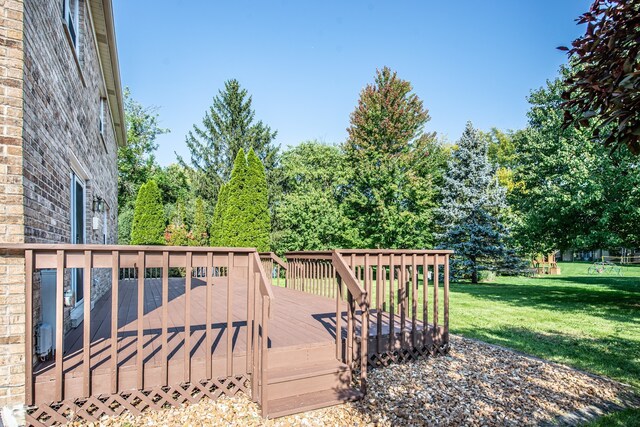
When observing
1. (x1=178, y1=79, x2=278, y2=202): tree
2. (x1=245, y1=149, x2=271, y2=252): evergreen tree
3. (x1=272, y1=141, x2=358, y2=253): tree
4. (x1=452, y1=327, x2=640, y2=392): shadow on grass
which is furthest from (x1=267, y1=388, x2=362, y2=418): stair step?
(x1=178, y1=79, x2=278, y2=202): tree

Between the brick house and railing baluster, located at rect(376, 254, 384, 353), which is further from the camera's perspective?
railing baluster, located at rect(376, 254, 384, 353)

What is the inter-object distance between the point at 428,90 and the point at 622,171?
14.1 metres

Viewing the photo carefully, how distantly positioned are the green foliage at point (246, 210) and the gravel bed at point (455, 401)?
12165mm

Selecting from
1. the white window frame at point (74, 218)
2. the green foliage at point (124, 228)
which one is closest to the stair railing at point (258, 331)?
the white window frame at point (74, 218)

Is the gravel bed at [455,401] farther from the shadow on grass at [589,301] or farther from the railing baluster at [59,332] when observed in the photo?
the shadow on grass at [589,301]

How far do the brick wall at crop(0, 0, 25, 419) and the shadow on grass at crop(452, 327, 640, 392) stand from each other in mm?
5772

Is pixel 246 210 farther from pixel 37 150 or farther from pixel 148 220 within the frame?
pixel 37 150

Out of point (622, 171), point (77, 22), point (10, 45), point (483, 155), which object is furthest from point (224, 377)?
point (483, 155)

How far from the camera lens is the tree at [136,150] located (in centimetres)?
2777

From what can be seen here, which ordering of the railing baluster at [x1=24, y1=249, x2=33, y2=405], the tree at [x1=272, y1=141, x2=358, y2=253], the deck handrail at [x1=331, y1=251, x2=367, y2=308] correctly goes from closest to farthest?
the railing baluster at [x1=24, y1=249, x2=33, y2=405] < the deck handrail at [x1=331, y1=251, x2=367, y2=308] < the tree at [x1=272, y1=141, x2=358, y2=253]

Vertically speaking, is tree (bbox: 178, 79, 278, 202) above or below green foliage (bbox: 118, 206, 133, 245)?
above

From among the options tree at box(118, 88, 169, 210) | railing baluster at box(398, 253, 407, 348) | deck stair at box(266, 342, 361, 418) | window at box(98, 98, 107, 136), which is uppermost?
tree at box(118, 88, 169, 210)

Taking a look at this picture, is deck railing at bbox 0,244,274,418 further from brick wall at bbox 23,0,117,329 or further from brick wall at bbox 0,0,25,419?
brick wall at bbox 23,0,117,329

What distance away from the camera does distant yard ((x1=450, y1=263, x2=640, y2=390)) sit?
16.3ft
